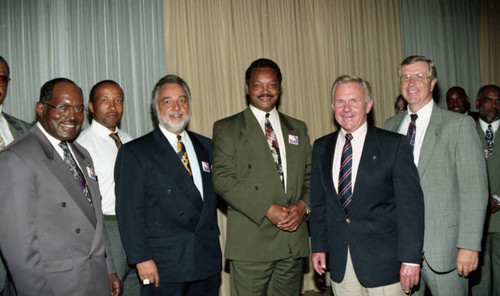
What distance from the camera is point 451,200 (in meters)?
2.43

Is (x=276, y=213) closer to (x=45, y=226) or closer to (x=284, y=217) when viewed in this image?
(x=284, y=217)

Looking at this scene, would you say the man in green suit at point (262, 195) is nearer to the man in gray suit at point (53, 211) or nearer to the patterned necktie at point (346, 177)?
the patterned necktie at point (346, 177)

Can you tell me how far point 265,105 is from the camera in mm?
3061

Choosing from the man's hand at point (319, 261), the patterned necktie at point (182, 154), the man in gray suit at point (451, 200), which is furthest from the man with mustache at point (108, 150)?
the man in gray suit at point (451, 200)

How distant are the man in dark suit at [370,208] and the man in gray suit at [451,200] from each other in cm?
23

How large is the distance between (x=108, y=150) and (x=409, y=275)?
2.30 m

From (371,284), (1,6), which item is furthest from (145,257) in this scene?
(1,6)

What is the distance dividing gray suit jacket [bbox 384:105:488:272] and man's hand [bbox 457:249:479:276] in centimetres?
4

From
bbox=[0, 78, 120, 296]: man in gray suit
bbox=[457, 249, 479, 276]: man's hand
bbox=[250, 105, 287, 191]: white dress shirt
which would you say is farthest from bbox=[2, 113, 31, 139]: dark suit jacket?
bbox=[457, 249, 479, 276]: man's hand

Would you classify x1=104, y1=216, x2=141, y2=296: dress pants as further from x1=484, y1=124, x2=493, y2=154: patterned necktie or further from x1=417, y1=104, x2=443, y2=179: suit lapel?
x1=484, y1=124, x2=493, y2=154: patterned necktie

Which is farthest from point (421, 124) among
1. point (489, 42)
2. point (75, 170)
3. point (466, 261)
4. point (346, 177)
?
point (489, 42)

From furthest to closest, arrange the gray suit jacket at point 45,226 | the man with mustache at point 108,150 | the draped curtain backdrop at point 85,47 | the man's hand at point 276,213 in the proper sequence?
the draped curtain backdrop at point 85,47 < the man with mustache at point 108,150 < the man's hand at point 276,213 < the gray suit jacket at point 45,226

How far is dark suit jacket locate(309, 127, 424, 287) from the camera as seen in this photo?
227 cm

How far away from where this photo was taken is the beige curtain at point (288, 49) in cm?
450
